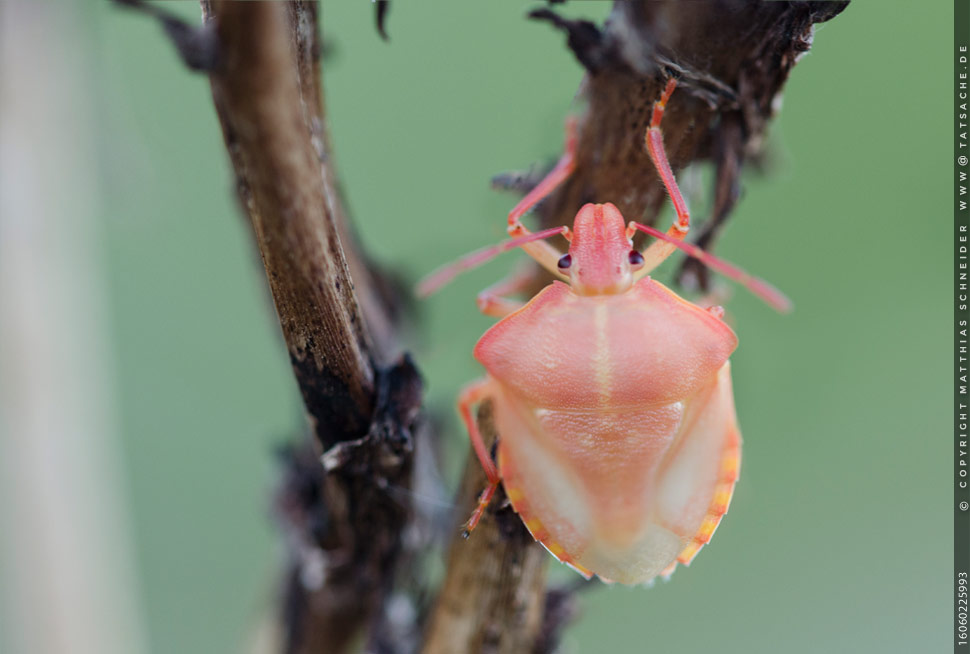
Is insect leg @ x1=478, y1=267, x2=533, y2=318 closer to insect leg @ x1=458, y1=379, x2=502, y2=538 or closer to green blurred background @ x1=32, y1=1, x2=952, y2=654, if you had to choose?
insect leg @ x1=458, y1=379, x2=502, y2=538

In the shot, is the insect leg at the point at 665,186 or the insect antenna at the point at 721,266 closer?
the insect leg at the point at 665,186

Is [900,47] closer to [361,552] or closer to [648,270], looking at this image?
[648,270]

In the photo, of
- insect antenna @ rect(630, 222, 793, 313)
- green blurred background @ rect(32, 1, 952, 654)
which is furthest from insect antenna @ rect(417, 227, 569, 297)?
green blurred background @ rect(32, 1, 952, 654)

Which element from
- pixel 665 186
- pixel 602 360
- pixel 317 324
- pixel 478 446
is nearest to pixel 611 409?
pixel 602 360

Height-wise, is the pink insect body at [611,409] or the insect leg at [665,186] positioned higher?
the insect leg at [665,186]

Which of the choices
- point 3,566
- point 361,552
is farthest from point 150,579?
point 361,552

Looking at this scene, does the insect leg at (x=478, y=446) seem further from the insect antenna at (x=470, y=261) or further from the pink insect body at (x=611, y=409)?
the insect antenna at (x=470, y=261)

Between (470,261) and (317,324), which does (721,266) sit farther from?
(317,324)

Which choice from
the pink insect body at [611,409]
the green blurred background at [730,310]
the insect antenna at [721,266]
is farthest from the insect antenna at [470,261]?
the green blurred background at [730,310]

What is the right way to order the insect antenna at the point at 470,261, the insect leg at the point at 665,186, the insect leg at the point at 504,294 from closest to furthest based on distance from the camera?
the insect leg at the point at 665,186
the insect antenna at the point at 470,261
the insect leg at the point at 504,294
